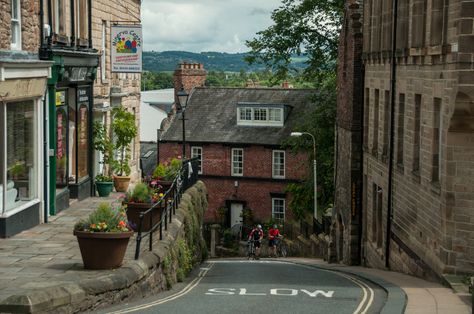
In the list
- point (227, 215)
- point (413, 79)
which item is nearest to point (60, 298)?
point (413, 79)

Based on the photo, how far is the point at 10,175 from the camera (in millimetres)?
18891

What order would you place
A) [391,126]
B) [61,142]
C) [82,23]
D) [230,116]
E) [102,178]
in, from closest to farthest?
[391,126], [61,142], [82,23], [102,178], [230,116]

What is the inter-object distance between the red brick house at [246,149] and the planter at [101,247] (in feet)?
134

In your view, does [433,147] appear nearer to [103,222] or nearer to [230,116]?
[103,222]

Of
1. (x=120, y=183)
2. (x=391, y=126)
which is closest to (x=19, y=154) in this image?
(x=120, y=183)

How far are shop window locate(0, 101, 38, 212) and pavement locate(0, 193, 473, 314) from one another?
841 mm

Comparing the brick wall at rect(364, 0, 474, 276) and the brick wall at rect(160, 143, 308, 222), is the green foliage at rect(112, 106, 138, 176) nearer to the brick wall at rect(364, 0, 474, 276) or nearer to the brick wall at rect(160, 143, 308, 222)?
the brick wall at rect(364, 0, 474, 276)

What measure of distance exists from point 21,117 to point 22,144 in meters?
0.63

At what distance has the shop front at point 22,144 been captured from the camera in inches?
712

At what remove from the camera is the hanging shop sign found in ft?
94.0

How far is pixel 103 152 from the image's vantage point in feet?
91.2

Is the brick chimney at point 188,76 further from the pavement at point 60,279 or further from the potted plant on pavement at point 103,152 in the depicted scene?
the pavement at point 60,279

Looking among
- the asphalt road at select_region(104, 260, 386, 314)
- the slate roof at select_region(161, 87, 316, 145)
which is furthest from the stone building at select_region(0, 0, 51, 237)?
the slate roof at select_region(161, 87, 316, 145)

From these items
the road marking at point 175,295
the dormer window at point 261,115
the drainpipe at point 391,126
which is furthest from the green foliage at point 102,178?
A: the dormer window at point 261,115
